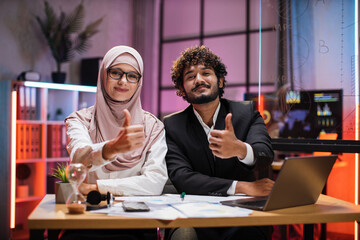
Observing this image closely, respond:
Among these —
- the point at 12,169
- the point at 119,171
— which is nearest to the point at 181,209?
the point at 119,171

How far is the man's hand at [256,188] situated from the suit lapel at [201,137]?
300mm

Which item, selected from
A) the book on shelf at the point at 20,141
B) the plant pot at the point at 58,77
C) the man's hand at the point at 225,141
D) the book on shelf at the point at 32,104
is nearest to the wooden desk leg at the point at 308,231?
the man's hand at the point at 225,141

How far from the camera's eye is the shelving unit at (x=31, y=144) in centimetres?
396

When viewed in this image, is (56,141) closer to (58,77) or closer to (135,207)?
(58,77)

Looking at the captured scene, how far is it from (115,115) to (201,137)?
514 millimetres

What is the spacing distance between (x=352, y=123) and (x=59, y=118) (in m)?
3.45

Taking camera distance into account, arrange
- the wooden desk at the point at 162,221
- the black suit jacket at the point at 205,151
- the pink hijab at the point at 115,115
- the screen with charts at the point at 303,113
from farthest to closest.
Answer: the screen with charts at the point at 303,113 < the pink hijab at the point at 115,115 < the black suit jacket at the point at 205,151 < the wooden desk at the point at 162,221

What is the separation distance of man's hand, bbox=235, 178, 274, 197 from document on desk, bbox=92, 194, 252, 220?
0.12 metres

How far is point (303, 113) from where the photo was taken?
2.80 meters

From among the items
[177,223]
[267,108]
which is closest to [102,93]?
[177,223]

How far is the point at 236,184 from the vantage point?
186 cm

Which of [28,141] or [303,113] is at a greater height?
[303,113]

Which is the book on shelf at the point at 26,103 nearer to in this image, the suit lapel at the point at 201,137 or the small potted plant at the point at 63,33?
the small potted plant at the point at 63,33

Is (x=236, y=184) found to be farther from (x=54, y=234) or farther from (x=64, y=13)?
(x=64, y=13)
